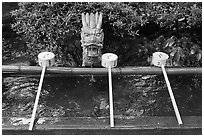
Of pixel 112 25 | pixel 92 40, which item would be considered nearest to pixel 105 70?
pixel 92 40

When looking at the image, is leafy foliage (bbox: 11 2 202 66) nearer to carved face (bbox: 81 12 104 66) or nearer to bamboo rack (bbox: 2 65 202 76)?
carved face (bbox: 81 12 104 66)

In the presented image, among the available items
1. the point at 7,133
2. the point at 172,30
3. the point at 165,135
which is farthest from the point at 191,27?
the point at 7,133

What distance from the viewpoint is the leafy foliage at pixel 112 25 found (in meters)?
5.08

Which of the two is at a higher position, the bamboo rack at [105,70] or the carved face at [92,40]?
the carved face at [92,40]

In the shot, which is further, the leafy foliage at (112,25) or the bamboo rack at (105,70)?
the leafy foliage at (112,25)

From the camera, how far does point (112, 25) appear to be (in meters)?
5.30

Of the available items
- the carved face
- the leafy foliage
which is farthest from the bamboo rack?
the leafy foliage

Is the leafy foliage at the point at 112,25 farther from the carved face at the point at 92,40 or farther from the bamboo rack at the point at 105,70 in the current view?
the bamboo rack at the point at 105,70

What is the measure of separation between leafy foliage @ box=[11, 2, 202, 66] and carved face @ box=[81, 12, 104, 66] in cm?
67

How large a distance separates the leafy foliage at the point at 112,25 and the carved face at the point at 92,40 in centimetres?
67

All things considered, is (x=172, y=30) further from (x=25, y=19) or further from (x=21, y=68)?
(x=21, y=68)

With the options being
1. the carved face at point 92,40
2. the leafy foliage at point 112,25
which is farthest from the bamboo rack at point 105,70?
the leafy foliage at point 112,25

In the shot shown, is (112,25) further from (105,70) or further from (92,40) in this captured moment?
(105,70)

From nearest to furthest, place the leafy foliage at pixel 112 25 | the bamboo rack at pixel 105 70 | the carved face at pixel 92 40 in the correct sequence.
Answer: the bamboo rack at pixel 105 70, the carved face at pixel 92 40, the leafy foliage at pixel 112 25
